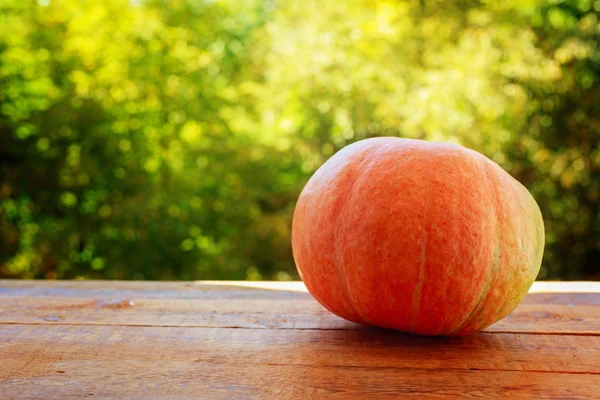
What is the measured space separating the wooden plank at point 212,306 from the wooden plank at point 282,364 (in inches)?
2.1

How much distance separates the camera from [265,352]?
0.90 m

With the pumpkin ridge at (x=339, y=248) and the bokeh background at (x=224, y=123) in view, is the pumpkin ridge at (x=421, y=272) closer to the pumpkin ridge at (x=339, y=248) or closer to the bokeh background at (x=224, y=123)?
the pumpkin ridge at (x=339, y=248)

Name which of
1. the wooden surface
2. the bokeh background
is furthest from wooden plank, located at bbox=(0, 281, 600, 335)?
the bokeh background

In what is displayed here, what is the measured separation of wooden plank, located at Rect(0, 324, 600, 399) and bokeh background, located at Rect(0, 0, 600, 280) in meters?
2.82

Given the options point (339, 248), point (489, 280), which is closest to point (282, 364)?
point (339, 248)

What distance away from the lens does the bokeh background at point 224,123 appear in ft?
12.5

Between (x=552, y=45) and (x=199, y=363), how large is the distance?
3636 millimetres

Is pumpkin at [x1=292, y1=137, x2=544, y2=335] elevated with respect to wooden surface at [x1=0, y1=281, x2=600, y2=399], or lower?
elevated

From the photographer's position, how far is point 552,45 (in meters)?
3.88

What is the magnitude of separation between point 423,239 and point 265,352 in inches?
10.5

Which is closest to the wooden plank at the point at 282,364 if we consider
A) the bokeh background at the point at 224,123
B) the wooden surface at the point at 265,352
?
the wooden surface at the point at 265,352

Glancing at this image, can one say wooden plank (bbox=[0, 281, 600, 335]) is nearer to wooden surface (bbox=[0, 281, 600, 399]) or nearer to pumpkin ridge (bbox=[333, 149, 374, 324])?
wooden surface (bbox=[0, 281, 600, 399])

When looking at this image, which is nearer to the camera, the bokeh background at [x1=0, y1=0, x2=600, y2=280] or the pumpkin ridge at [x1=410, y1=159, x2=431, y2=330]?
the pumpkin ridge at [x1=410, y1=159, x2=431, y2=330]

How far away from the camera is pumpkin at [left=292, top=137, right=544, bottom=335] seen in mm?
883
